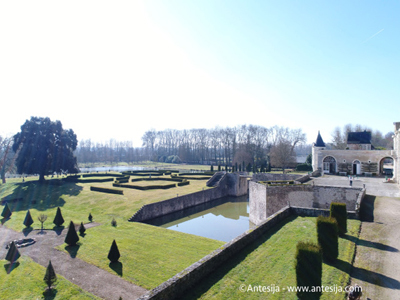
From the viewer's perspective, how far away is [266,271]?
22.4 ft

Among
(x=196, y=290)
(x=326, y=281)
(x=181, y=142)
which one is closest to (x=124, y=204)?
(x=196, y=290)

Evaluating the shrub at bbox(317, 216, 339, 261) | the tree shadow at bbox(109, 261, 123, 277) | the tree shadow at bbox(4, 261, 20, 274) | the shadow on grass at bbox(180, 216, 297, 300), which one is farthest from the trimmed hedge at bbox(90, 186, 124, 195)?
the shrub at bbox(317, 216, 339, 261)

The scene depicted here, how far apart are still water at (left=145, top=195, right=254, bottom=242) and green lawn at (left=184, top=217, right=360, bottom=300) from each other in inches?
342

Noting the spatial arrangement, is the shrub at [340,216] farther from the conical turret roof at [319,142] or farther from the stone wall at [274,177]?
the conical turret roof at [319,142]

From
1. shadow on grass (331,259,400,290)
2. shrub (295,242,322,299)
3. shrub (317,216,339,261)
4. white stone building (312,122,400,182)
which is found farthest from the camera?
white stone building (312,122,400,182)

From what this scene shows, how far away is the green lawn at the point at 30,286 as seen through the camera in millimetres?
8477

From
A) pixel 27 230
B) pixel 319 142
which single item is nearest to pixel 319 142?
pixel 319 142

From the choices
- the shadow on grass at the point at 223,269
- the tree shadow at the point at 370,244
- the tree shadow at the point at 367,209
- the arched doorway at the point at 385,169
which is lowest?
the shadow on grass at the point at 223,269

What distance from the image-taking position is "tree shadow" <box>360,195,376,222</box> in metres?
11.1

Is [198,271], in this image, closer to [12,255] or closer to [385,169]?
[12,255]

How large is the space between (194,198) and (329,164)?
54.1 feet

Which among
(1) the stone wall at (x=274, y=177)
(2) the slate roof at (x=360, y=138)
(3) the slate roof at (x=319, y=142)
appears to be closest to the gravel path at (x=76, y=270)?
(1) the stone wall at (x=274, y=177)

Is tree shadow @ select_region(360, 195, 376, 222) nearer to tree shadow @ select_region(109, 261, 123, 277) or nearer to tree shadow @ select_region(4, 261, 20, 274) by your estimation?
tree shadow @ select_region(109, 261, 123, 277)

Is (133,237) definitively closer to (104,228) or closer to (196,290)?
(104,228)
